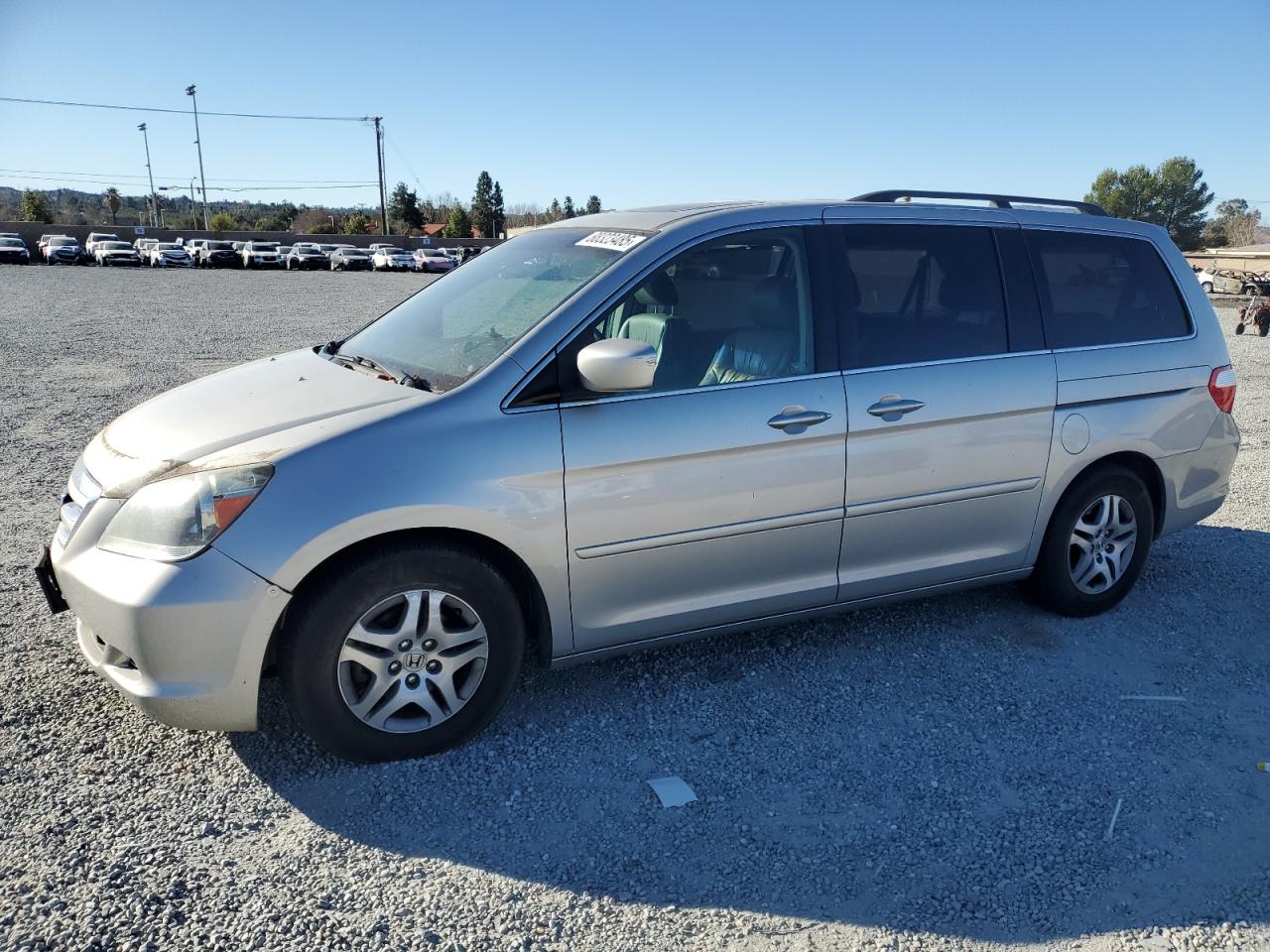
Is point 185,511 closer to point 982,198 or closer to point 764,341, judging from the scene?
point 764,341

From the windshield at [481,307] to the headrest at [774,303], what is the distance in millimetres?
596

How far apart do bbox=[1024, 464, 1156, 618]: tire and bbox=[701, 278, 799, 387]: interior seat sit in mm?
1650

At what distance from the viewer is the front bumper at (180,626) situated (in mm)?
2854

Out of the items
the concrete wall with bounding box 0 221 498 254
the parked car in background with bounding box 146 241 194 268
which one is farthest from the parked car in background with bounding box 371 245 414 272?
the concrete wall with bounding box 0 221 498 254

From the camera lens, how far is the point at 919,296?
404cm

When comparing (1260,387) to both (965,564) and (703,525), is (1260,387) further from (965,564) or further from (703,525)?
(703,525)

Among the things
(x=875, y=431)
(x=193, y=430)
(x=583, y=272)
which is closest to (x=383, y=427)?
(x=193, y=430)

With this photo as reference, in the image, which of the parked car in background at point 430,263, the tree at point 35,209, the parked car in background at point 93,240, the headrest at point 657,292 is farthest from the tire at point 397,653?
the tree at point 35,209

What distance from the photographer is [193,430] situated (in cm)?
329

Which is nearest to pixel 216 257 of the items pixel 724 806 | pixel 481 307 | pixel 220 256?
pixel 220 256

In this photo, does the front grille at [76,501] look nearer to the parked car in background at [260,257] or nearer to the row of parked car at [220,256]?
the row of parked car at [220,256]

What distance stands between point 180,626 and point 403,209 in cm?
9565

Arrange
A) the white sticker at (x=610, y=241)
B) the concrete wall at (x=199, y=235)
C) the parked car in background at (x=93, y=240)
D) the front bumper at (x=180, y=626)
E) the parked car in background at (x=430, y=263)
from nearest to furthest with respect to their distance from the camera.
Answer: the front bumper at (x=180, y=626) < the white sticker at (x=610, y=241) < the parked car in background at (x=93, y=240) < the parked car in background at (x=430, y=263) < the concrete wall at (x=199, y=235)

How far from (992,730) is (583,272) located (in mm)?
2337
